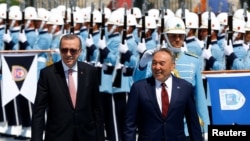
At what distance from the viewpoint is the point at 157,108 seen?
8125 mm

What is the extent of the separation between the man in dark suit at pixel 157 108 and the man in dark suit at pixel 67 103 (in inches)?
26.7

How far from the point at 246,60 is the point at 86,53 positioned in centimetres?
278

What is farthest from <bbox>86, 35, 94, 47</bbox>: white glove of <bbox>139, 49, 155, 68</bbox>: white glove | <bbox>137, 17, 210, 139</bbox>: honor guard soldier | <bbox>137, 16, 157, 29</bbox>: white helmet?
<bbox>139, 49, 155, 68</bbox>: white glove

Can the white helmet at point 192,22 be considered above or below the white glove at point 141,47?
above

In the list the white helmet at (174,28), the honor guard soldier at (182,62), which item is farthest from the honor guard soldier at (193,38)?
the honor guard soldier at (182,62)

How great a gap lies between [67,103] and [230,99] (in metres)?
3.04

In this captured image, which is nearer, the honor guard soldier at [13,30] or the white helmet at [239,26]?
the white helmet at [239,26]

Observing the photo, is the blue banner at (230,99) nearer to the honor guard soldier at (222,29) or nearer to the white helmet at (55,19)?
the honor guard soldier at (222,29)

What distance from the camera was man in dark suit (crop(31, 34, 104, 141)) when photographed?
8672 mm

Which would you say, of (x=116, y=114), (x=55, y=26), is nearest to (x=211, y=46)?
(x=116, y=114)

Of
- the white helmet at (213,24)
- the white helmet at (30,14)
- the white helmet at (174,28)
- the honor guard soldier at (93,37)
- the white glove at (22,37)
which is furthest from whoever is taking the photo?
the white helmet at (30,14)

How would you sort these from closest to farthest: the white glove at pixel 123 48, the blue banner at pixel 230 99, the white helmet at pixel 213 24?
the blue banner at pixel 230 99, the white glove at pixel 123 48, the white helmet at pixel 213 24

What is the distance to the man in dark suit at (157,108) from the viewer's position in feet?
26.7

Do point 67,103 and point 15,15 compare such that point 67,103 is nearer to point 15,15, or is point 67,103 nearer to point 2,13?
point 15,15
